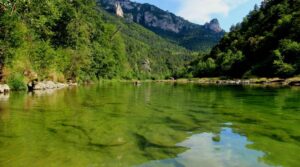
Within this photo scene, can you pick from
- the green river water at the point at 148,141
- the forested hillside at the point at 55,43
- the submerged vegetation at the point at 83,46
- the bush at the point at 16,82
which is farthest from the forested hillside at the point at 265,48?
the green river water at the point at 148,141

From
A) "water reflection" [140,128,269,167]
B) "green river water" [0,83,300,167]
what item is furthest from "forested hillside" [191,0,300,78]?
"water reflection" [140,128,269,167]

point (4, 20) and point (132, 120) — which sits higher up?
point (4, 20)

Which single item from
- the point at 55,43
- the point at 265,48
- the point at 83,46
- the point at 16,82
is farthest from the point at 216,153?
the point at 265,48

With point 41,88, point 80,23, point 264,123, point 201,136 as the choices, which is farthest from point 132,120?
point 80,23

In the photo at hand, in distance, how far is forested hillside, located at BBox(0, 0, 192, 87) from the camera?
39.7 meters

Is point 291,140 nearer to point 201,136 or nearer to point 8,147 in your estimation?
point 201,136

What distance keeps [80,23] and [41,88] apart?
1855 inches

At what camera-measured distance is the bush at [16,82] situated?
135 ft

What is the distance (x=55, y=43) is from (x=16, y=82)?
4267 cm

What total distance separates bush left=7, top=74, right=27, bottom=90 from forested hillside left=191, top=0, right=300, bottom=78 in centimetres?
6794

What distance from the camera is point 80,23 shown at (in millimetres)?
89938

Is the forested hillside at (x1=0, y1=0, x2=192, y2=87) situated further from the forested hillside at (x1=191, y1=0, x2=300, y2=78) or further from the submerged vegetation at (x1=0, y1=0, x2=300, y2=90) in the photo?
the forested hillside at (x1=191, y1=0, x2=300, y2=78)

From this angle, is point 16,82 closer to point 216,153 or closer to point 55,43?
point 216,153

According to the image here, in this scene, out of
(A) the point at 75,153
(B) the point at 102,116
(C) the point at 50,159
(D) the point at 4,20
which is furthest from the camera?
(D) the point at 4,20
